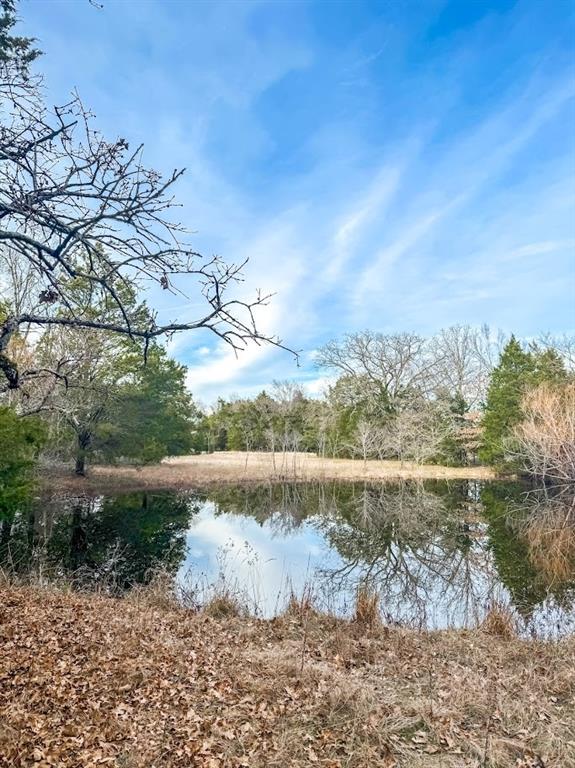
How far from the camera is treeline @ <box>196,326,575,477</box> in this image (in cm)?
2675

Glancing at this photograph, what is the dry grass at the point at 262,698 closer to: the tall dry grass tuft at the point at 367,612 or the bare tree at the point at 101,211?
the tall dry grass tuft at the point at 367,612

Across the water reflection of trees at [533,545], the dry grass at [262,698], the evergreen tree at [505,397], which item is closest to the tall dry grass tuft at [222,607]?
the dry grass at [262,698]

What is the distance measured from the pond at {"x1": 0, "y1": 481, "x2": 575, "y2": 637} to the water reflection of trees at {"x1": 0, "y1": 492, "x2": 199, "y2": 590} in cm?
4

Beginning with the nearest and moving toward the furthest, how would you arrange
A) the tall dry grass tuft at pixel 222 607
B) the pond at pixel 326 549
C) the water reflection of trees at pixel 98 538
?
the tall dry grass tuft at pixel 222 607
the pond at pixel 326 549
the water reflection of trees at pixel 98 538

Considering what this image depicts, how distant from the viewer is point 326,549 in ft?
39.6

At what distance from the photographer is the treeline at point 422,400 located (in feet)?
87.8

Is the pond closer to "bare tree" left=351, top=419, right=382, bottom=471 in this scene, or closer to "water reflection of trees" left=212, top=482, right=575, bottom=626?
"water reflection of trees" left=212, top=482, right=575, bottom=626

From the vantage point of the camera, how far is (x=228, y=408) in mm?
45344

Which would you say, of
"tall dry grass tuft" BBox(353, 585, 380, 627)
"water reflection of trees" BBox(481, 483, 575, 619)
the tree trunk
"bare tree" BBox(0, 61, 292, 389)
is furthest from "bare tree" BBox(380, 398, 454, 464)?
"bare tree" BBox(0, 61, 292, 389)

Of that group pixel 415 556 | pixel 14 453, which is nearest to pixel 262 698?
pixel 415 556

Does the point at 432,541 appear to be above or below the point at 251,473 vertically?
below

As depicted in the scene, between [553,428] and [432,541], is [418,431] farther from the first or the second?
[432,541]

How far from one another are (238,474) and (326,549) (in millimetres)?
12909

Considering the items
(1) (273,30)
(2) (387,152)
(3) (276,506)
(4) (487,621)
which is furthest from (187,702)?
(3) (276,506)
